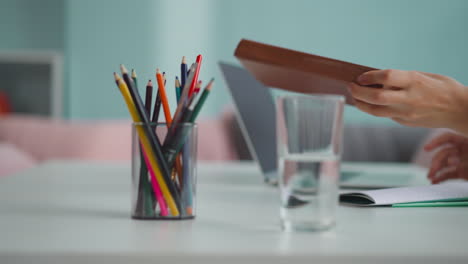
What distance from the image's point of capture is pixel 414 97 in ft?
1.82

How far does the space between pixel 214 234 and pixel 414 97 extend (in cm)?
25

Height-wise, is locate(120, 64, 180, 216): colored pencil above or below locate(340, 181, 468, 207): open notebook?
above

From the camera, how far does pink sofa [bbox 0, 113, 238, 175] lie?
8.63 feet

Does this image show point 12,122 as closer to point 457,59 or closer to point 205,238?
point 205,238

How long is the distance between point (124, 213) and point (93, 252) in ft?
0.67

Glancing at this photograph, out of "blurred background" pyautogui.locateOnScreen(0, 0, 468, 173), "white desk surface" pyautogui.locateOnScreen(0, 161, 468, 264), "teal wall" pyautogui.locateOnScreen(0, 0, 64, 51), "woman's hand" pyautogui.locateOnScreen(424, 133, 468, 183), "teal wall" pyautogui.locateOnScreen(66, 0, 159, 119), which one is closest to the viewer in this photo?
"white desk surface" pyautogui.locateOnScreen(0, 161, 468, 264)

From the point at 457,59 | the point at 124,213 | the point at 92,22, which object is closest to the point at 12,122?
the point at 92,22

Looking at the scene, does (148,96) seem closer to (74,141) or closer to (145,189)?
(145,189)

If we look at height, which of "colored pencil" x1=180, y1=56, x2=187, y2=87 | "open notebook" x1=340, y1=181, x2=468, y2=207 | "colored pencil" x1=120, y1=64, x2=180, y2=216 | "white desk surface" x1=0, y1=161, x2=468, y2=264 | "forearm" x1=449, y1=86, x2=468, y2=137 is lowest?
"white desk surface" x1=0, y1=161, x2=468, y2=264

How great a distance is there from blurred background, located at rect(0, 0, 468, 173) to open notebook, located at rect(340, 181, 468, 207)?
3.59 m

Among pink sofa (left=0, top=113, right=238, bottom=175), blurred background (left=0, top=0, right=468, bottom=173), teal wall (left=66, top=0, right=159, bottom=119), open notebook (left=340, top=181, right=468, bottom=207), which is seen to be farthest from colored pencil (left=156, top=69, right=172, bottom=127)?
teal wall (left=66, top=0, right=159, bottom=119)

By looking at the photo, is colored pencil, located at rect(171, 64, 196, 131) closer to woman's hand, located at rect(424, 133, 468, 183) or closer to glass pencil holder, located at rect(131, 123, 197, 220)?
glass pencil holder, located at rect(131, 123, 197, 220)

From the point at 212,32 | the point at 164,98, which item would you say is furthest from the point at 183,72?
the point at 212,32

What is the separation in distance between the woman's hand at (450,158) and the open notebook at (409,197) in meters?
0.17
